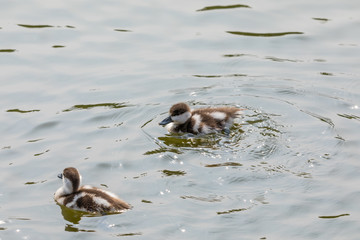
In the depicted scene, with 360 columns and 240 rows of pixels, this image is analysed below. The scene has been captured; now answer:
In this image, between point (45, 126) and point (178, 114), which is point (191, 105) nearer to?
point (178, 114)

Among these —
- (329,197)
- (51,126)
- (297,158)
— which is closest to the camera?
(329,197)

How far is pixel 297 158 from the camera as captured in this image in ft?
22.7

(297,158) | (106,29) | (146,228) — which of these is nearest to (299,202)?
Answer: (297,158)

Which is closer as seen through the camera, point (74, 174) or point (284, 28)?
point (74, 174)

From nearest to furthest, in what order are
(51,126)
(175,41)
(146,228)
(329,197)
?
(146,228), (329,197), (51,126), (175,41)

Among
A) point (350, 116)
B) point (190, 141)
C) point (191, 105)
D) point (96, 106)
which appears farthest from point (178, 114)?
point (350, 116)

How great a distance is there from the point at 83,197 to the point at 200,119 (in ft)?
5.67

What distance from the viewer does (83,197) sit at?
253 inches

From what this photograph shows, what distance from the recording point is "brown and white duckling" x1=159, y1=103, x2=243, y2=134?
762 centimetres

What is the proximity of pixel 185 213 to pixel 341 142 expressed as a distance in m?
1.86

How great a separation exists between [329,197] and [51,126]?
2.87 meters

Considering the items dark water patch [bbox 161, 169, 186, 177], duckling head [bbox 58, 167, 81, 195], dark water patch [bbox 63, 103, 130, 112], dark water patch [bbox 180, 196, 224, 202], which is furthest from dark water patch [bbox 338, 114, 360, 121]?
duckling head [bbox 58, 167, 81, 195]

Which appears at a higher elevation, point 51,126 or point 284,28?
point 284,28

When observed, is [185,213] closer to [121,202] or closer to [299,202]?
[121,202]
